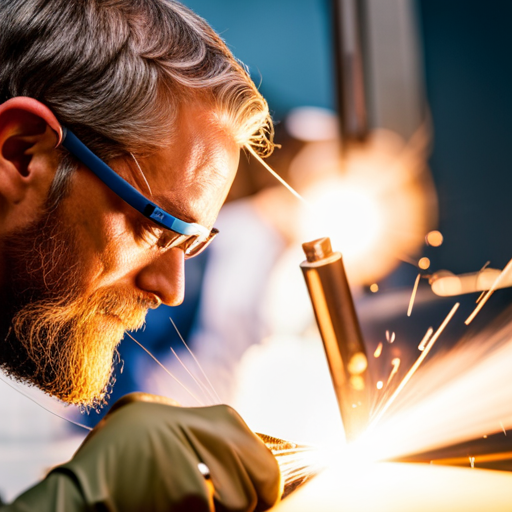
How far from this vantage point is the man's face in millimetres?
642

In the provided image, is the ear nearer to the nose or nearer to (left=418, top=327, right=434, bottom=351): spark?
the nose

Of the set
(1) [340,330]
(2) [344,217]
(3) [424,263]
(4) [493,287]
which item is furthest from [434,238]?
(1) [340,330]

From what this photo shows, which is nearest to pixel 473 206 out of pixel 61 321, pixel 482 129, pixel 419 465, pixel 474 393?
pixel 482 129

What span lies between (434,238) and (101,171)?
729 mm

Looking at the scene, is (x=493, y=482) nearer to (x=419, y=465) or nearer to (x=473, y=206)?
(x=419, y=465)

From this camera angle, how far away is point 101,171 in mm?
610

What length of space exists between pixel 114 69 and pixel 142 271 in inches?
10.2

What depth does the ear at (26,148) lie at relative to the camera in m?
0.60

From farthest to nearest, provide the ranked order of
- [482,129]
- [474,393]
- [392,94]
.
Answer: [482,129], [392,94], [474,393]

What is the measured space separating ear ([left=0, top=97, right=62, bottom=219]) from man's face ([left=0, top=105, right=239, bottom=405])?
4 centimetres

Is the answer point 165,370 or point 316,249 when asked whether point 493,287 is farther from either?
point 165,370

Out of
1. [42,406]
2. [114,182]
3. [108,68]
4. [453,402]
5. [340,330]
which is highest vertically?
[108,68]

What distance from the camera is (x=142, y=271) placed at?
2.24 feet

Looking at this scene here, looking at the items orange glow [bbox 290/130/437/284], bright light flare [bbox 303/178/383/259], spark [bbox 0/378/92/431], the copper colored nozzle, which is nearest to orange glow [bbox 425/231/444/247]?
orange glow [bbox 290/130/437/284]
